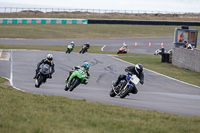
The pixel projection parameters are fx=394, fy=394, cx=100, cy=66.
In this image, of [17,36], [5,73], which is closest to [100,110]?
[5,73]

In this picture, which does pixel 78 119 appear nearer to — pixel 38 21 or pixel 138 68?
pixel 138 68

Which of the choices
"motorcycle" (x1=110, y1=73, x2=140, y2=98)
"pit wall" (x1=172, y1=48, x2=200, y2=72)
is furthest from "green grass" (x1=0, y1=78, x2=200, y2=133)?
"pit wall" (x1=172, y1=48, x2=200, y2=72)

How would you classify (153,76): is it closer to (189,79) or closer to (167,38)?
(189,79)

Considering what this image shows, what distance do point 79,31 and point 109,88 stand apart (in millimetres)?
51882

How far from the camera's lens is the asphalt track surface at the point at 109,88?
45.8 feet

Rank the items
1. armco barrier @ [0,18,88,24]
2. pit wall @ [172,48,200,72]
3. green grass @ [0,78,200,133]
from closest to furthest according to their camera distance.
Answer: green grass @ [0,78,200,133], pit wall @ [172,48,200,72], armco barrier @ [0,18,88,24]

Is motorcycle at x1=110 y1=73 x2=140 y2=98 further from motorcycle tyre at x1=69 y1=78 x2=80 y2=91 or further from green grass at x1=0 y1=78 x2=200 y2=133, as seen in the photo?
green grass at x1=0 y1=78 x2=200 y2=133

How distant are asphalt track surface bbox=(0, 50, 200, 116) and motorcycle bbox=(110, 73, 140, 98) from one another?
30 cm

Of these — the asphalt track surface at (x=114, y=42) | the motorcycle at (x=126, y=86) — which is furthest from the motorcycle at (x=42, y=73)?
the asphalt track surface at (x=114, y=42)

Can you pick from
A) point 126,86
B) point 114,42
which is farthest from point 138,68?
point 114,42

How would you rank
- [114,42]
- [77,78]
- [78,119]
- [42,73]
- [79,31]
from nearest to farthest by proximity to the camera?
[78,119] < [77,78] < [42,73] < [114,42] < [79,31]

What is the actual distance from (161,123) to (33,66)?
17666 millimetres

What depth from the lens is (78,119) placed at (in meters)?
9.16

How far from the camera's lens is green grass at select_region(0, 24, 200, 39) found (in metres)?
61.8
